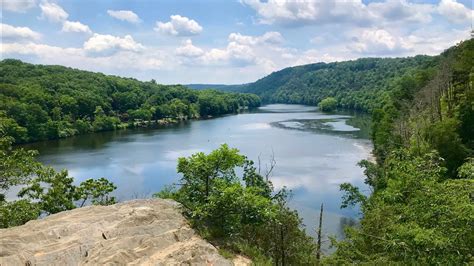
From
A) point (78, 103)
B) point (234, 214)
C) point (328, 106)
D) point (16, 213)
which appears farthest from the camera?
point (328, 106)

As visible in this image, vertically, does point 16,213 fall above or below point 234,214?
below

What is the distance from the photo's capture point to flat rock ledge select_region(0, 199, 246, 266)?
11.5 m

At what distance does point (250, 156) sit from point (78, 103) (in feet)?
222

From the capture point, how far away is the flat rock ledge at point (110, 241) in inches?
454

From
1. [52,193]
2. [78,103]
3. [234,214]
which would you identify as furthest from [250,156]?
[78,103]

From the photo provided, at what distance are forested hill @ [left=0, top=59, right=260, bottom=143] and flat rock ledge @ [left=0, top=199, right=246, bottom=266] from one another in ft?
211

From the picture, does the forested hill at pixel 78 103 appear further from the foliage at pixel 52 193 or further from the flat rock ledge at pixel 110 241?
the flat rock ledge at pixel 110 241

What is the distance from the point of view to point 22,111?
8688 cm

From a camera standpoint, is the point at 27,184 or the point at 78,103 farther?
the point at 78,103

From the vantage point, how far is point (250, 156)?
61281mm

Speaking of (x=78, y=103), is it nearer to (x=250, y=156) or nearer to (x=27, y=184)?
(x=250, y=156)

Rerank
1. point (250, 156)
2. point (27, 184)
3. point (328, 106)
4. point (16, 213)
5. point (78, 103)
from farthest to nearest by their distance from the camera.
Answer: point (328, 106)
point (78, 103)
point (250, 156)
point (27, 184)
point (16, 213)

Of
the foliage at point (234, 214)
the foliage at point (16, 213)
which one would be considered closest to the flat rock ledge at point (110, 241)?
the foliage at point (234, 214)

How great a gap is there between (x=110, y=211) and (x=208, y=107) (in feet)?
467
